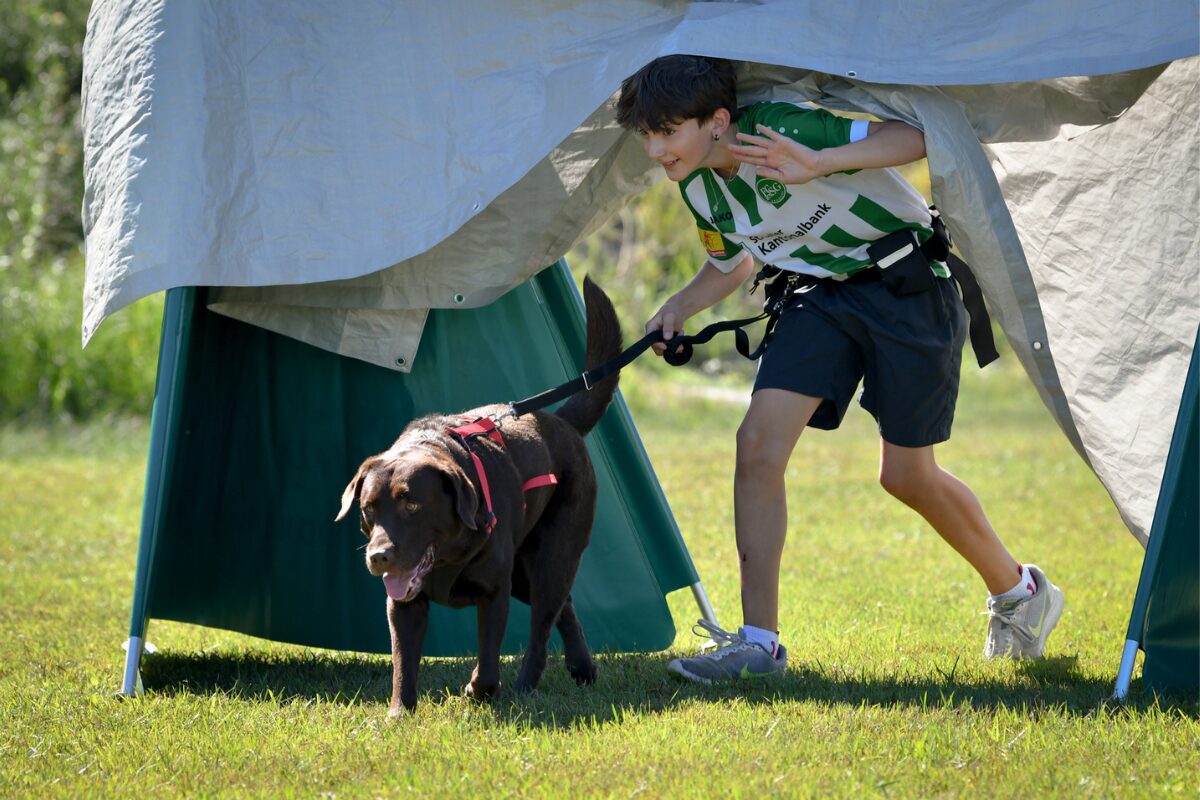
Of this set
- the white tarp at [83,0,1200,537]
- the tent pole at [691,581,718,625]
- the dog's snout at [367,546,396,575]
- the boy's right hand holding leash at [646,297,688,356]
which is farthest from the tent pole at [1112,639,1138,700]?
the dog's snout at [367,546,396,575]

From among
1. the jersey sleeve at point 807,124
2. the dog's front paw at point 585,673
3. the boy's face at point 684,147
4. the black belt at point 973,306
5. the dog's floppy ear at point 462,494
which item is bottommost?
the dog's front paw at point 585,673

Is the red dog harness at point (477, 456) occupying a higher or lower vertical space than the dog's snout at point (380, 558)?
higher

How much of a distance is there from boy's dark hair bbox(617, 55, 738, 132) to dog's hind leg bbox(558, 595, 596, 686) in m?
1.49

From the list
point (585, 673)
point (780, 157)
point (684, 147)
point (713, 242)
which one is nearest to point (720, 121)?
point (684, 147)

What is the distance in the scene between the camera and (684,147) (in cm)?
387

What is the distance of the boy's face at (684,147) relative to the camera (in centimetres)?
384

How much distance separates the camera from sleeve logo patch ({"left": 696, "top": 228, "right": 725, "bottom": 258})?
4234 mm

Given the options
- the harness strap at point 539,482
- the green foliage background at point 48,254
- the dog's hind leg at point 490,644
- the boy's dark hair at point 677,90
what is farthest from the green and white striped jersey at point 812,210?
the green foliage background at point 48,254

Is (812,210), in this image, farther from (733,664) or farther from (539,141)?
(733,664)

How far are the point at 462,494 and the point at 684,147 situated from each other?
1179mm

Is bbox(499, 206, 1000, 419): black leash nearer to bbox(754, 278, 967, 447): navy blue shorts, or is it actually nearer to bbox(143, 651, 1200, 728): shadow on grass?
bbox(754, 278, 967, 447): navy blue shorts

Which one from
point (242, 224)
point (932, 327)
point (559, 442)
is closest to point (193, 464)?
point (242, 224)

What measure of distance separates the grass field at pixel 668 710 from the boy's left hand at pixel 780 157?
144cm

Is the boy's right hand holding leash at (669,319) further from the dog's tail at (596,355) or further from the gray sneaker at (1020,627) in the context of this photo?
the gray sneaker at (1020,627)
